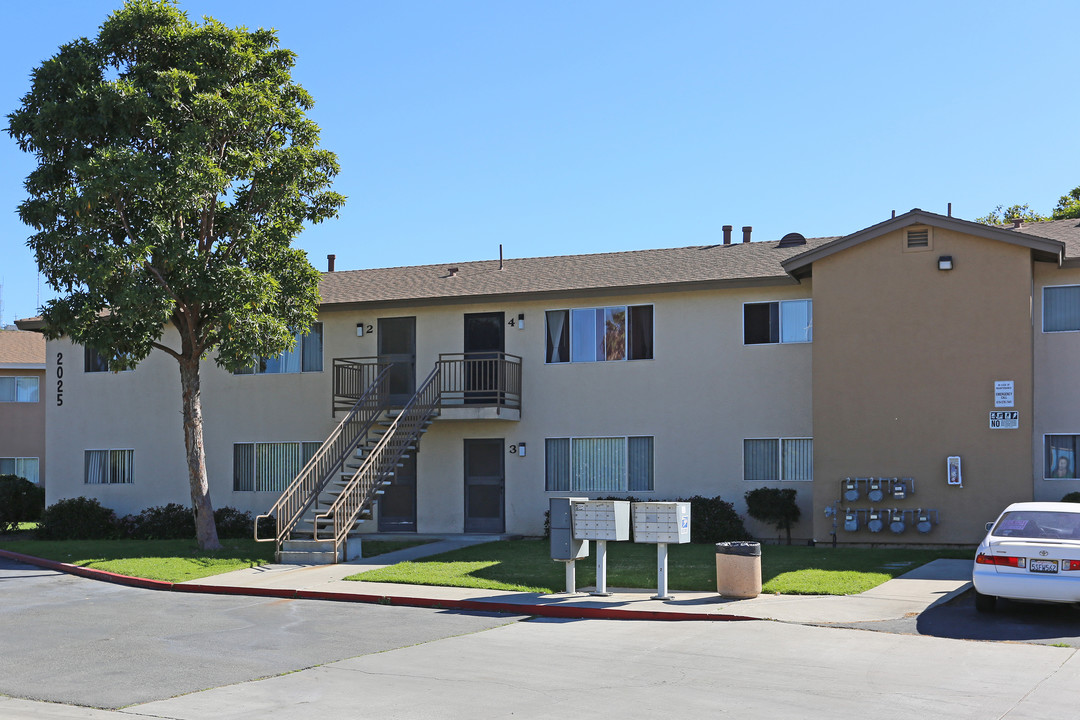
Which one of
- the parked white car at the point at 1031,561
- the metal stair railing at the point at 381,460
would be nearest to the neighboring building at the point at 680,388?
the metal stair railing at the point at 381,460

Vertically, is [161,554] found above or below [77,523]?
below

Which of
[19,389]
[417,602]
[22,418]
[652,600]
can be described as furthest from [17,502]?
[652,600]

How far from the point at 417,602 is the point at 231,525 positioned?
1105 centimetres

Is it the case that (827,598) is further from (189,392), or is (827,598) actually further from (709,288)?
(189,392)

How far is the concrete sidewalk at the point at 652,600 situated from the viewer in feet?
43.0

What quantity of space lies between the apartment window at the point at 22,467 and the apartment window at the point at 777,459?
89.4 ft

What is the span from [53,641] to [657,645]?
6.68 m

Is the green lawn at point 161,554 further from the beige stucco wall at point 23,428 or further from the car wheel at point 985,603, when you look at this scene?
the beige stucco wall at point 23,428

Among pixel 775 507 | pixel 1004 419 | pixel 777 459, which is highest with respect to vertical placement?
pixel 1004 419

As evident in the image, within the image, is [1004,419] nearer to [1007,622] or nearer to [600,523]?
[1007,622]

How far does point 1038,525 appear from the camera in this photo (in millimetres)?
13102

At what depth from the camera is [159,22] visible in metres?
19.8

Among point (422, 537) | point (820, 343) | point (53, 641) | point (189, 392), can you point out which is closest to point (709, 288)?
point (820, 343)

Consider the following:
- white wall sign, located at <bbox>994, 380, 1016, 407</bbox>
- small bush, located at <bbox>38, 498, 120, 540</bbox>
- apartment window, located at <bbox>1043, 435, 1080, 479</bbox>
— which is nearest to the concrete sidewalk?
white wall sign, located at <bbox>994, 380, 1016, 407</bbox>
